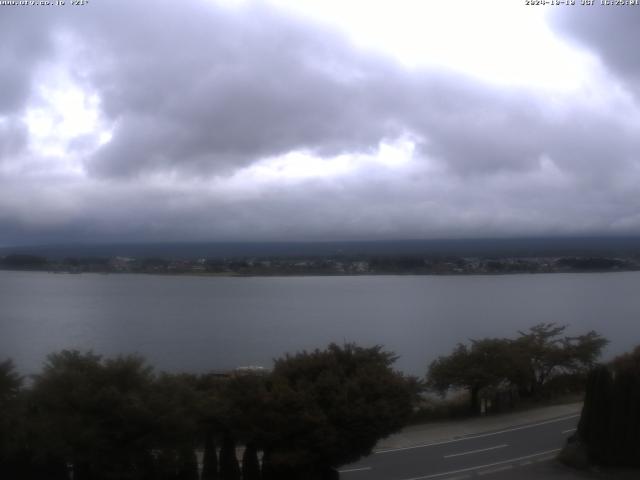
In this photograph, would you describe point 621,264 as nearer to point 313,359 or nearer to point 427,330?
point 427,330

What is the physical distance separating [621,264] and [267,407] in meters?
85.7

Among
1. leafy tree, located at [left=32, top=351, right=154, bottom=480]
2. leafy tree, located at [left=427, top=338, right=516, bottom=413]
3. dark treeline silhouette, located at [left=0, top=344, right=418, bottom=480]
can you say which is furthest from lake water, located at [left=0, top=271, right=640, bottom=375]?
leafy tree, located at [left=32, top=351, right=154, bottom=480]

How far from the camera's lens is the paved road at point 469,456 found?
17.2m

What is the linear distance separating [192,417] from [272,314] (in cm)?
4452

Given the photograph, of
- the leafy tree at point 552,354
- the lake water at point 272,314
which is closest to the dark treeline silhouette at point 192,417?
the leafy tree at point 552,354

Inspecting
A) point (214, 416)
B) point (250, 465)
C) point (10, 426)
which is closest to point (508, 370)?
point (250, 465)

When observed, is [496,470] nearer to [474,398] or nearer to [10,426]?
[474,398]

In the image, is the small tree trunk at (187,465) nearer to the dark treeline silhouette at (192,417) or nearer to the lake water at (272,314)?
the dark treeline silhouette at (192,417)

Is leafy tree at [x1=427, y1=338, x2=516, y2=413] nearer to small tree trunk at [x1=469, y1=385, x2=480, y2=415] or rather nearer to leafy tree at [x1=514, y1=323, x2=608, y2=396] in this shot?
small tree trunk at [x1=469, y1=385, x2=480, y2=415]

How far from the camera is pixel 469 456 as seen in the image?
62.1 feet

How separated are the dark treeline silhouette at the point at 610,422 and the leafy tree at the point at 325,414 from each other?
481 cm

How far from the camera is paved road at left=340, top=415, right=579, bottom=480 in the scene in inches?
675

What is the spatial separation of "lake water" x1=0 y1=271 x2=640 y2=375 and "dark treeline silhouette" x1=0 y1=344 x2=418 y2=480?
18.3 meters

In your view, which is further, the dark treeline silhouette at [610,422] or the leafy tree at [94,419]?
the dark treeline silhouette at [610,422]
